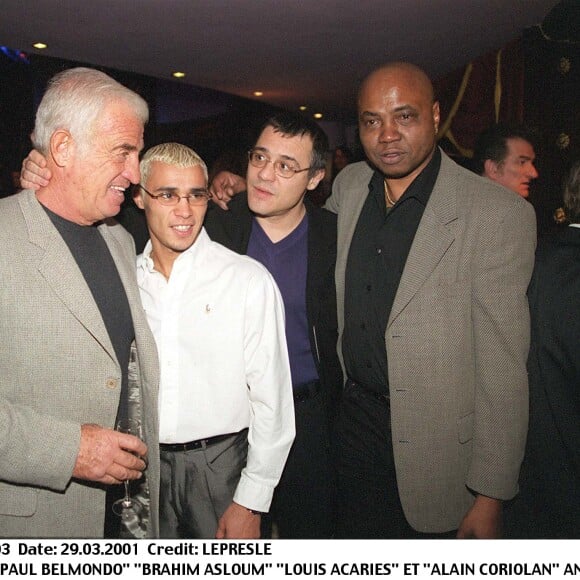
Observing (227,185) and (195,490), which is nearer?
(195,490)

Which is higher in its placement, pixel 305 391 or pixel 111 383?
pixel 111 383

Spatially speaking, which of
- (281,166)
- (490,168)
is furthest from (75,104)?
(490,168)

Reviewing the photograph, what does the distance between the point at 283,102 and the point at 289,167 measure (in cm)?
825

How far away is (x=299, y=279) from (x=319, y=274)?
0.30 feet

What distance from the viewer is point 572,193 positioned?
6.44 ft

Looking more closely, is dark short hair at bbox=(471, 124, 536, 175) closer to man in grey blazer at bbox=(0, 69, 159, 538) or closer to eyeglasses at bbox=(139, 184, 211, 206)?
eyeglasses at bbox=(139, 184, 211, 206)

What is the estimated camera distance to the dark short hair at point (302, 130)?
2.37 metres

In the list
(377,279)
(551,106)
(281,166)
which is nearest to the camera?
(377,279)

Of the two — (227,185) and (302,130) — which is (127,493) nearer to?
(302,130)

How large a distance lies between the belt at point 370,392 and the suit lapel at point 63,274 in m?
1.00

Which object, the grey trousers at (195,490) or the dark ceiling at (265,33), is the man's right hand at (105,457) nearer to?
the grey trousers at (195,490)

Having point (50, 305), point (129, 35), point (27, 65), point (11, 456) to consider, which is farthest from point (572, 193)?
point (27, 65)

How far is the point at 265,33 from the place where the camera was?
5.92 meters

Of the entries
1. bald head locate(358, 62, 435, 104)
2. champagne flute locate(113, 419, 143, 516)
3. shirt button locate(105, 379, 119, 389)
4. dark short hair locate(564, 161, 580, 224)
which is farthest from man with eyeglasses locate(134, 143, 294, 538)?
dark short hair locate(564, 161, 580, 224)
